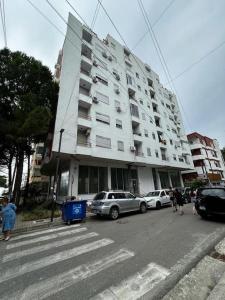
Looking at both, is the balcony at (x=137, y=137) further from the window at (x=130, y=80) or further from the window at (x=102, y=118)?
the window at (x=130, y=80)

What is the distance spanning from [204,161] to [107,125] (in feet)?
106

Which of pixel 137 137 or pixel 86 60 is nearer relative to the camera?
pixel 86 60

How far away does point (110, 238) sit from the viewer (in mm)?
6289

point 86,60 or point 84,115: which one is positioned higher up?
point 86,60

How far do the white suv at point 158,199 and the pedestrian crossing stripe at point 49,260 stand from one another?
9359 millimetres

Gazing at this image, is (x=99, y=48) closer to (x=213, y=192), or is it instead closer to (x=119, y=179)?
(x=119, y=179)

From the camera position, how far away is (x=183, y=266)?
377 centimetres

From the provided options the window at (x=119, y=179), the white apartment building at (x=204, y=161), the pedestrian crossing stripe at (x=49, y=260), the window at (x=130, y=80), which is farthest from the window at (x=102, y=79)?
the white apartment building at (x=204, y=161)

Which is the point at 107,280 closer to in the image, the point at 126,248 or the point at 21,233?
the point at 126,248

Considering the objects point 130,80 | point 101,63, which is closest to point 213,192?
point 101,63

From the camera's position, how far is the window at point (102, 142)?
1719cm

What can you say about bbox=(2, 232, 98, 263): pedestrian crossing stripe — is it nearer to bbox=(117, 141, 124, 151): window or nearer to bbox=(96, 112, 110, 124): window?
bbox=(117, 141, 124, 151): window

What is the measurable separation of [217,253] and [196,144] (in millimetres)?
41409

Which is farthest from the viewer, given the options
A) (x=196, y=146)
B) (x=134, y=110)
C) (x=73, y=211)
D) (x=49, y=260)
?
(x=196, y=146)
